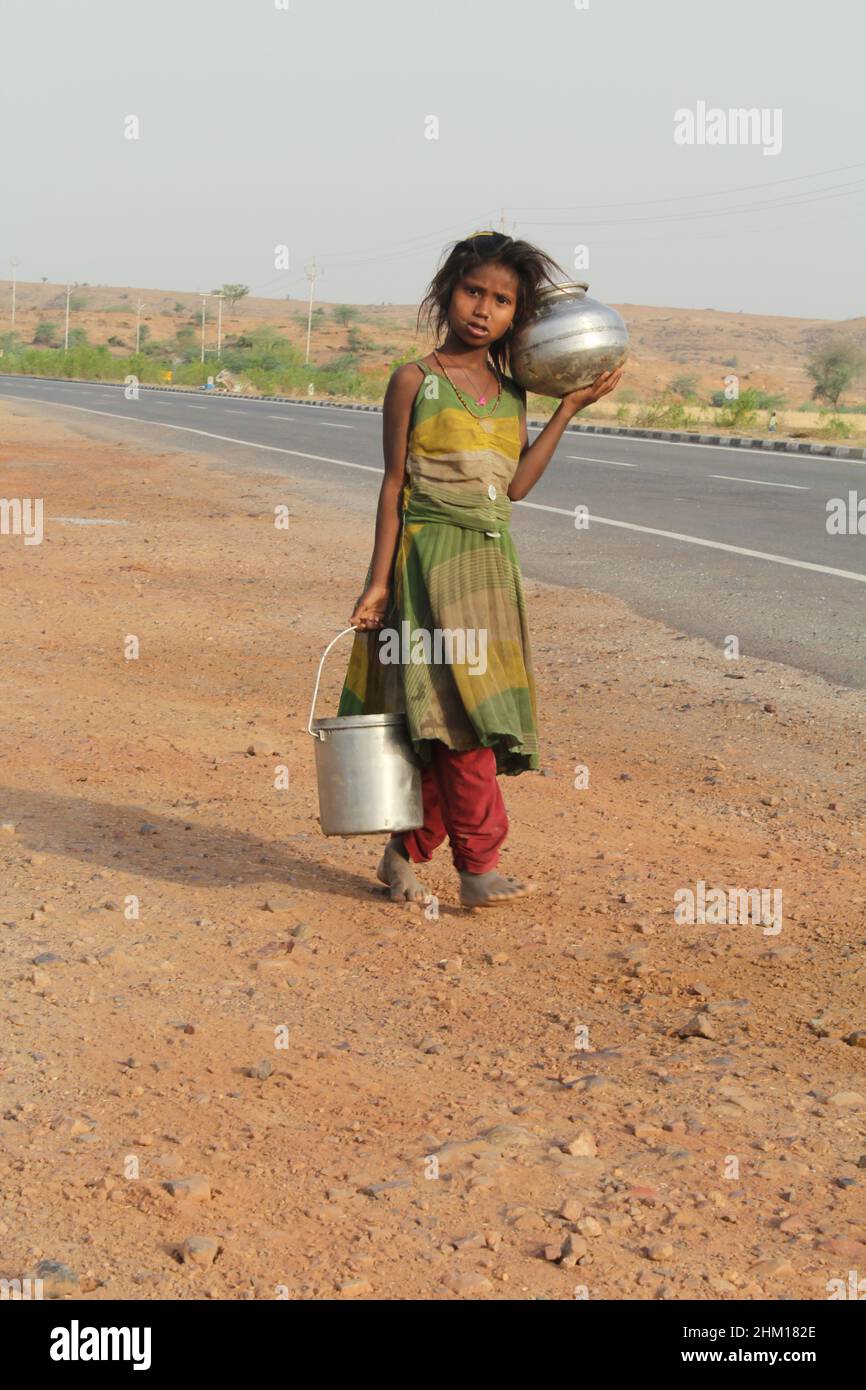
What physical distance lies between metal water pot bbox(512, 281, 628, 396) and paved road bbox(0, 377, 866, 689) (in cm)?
388

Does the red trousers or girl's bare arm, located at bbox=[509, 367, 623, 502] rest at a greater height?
girl's bare arm, located at bbox=[509, 367, 623, 502]

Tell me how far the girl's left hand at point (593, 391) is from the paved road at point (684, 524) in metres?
3.73

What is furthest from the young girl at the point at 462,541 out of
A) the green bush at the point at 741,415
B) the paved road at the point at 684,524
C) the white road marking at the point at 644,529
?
the green bush at the point at 741,415

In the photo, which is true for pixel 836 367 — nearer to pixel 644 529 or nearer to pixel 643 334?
pixel 644 529

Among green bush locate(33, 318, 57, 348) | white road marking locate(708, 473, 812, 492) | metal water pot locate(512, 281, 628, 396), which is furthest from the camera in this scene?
green bush locate(33, 318, 57, 348)

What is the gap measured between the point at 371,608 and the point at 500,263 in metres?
0.92

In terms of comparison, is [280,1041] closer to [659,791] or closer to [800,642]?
[659,791]

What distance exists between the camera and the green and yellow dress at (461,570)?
13.6 ft

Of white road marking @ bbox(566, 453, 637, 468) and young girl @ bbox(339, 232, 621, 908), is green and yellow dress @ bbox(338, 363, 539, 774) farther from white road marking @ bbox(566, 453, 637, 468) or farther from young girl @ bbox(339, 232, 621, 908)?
white road marking @ bbox(566, 453, 637, 468)

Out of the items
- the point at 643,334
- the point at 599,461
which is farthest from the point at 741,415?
the point at 643,334

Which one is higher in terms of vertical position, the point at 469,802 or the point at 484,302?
the point at 484,302

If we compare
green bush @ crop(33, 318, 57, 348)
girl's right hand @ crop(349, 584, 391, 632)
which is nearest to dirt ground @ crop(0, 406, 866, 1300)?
girl's right hand @ crop(349, 584, 391, 632)

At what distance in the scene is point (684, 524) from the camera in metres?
13.5

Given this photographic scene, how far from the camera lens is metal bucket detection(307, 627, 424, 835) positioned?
13.7ft
